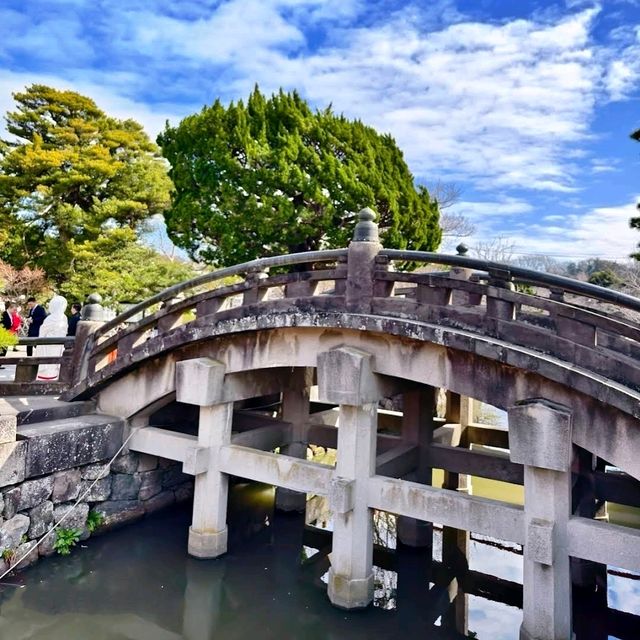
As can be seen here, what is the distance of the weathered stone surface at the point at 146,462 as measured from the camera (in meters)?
7.65

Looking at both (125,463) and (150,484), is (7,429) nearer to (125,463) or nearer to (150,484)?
(125,463)

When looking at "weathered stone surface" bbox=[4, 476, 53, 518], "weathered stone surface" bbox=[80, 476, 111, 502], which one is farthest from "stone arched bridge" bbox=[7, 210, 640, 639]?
"weathered stone surface" bbox=[4, 476, 53, 518]

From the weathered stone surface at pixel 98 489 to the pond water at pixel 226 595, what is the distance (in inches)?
21.2

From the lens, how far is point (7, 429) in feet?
18.8

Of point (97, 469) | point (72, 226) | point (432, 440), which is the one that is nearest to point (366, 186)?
point (72, 226)

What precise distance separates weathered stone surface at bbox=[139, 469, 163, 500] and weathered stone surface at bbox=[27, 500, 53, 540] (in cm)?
146

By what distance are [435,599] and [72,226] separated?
17.5 metres

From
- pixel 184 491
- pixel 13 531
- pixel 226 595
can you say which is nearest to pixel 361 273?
pixel 226 595

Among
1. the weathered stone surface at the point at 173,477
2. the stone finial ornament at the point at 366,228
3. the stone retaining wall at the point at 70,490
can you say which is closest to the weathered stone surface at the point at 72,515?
the stone retaining wall at the point at 70,490

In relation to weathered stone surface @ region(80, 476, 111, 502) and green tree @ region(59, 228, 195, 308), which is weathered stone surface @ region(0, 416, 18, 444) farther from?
green tree @ region(59, 228, 195, 308)

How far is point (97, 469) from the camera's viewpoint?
703cm

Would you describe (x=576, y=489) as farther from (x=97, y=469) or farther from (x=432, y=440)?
(x=97, y=469)

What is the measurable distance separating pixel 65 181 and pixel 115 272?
3.60 metres

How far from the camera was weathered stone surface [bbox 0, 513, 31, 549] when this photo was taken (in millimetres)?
5840
